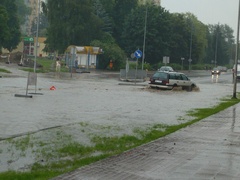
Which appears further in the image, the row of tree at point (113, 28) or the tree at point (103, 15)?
the tree at point (103, 15)

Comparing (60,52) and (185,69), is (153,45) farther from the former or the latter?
(185,69)

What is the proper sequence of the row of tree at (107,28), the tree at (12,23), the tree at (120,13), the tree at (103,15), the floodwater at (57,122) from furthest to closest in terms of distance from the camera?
the tree at (120,13), the tree at (103,15), the tree at (12,23), the row of tree at (107,28), the floodwater at (57,122)

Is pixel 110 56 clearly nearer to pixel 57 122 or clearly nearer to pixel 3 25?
pixel 3 25

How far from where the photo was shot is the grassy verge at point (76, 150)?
26.7 feet

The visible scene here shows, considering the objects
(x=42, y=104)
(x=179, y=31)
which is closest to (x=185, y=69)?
(x=179, y=31)

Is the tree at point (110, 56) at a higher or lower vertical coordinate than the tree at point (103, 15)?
lower

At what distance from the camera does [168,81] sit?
135ft

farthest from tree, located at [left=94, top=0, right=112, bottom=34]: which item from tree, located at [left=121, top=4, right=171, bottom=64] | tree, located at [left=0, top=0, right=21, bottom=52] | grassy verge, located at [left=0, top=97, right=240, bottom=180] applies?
grassy verge, located at [left=0, top=97, right=240, bottom=180]

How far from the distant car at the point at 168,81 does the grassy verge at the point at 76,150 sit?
2545 centimetres

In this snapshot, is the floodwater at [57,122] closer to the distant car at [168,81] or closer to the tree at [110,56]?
the distant car at [168,81]

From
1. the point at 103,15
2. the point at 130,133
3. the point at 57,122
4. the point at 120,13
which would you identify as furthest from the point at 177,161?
the point at 120,13

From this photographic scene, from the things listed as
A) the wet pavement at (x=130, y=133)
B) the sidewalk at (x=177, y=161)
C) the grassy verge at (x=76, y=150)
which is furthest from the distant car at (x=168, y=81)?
the sidewalk at (x=177, y=161)

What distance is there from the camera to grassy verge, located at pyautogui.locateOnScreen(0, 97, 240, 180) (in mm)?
8125

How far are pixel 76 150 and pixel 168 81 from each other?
3092 cm
